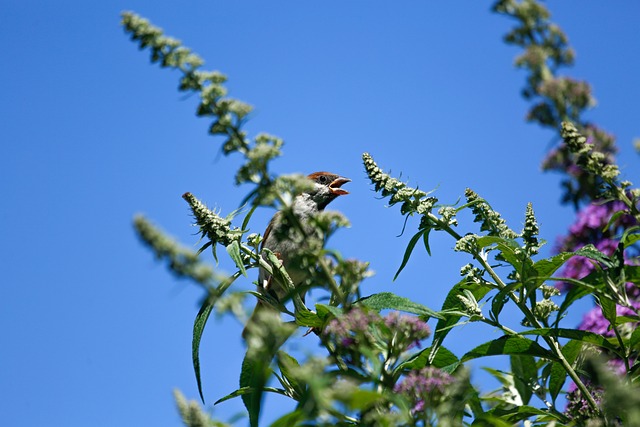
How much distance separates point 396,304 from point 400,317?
2.09ft

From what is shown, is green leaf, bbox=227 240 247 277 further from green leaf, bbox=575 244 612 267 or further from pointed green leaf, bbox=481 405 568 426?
green leaf, bbox=575 244 612 267

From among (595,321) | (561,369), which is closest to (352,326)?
(561,369)

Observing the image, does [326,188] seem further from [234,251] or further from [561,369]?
[234,251]

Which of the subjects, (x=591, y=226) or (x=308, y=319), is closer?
(x=308, y=319)

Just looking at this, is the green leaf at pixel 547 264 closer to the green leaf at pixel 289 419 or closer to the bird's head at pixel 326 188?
the green leaf at pixel 289 419

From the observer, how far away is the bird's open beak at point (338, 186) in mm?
7980

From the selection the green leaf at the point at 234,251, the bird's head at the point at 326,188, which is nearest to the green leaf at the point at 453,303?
the green leaf at the point at 234,251

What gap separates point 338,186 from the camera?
8.14 meters

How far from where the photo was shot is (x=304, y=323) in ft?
10.0

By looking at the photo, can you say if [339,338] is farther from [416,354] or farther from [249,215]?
[249,215]

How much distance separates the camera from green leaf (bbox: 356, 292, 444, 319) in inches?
97.3

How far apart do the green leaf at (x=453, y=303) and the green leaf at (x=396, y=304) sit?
0.33 metres

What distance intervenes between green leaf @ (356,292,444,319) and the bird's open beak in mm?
5310

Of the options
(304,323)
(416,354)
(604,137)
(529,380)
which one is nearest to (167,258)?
(416,354)
